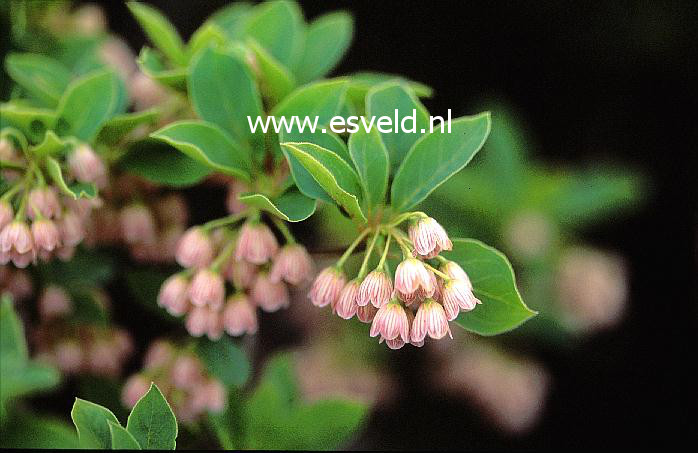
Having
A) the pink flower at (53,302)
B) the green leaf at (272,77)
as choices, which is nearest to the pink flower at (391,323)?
the green leaf at (272,77)

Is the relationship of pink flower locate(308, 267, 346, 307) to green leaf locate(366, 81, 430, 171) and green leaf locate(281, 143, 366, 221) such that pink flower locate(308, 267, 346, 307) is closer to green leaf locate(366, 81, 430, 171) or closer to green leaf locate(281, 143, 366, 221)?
green leaf locate(281, 143, 366, 221)

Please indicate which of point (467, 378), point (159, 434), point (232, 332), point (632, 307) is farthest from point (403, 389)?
point (159, 434)

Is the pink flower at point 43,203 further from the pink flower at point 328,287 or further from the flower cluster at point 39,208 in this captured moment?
the pink flower at point 328,287

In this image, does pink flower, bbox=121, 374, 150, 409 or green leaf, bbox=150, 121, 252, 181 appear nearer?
green leaf, bbox=150, 121, 252, 181

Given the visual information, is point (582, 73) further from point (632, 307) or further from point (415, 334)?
point (415, 334)

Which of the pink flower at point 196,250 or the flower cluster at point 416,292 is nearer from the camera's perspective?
the flower cluster at point 416,292

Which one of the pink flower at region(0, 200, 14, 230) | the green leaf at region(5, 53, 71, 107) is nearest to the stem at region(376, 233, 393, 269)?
the pink flower at region(0, 200, 14, 230)

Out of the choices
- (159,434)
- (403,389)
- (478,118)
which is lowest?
(403,389)
